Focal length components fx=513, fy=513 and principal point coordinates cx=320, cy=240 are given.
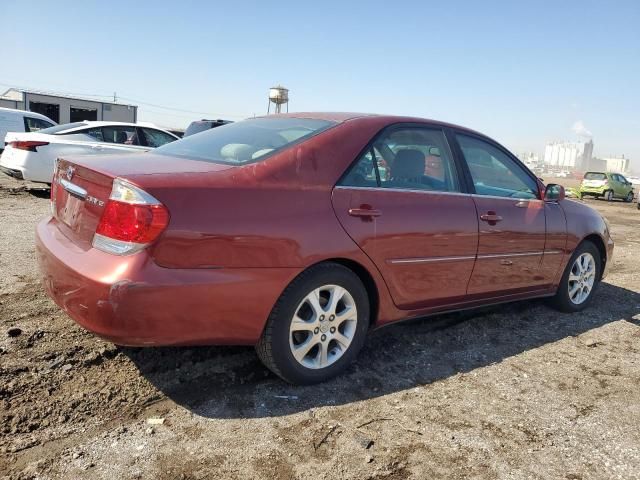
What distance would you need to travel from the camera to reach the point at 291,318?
9.07 ft

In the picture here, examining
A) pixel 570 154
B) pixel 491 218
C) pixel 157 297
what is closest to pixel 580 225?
pixel 491 218

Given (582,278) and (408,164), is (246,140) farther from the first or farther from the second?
(582,278)

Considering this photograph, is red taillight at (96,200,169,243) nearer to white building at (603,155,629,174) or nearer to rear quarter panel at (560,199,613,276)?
rear quarter panel at (560,199,613,276)

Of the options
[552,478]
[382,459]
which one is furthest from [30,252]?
[552,478]

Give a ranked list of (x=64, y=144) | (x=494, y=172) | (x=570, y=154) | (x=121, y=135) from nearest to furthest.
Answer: (x=494, y=172) < (x=64, y=144) < (x=121, y=135) < (x=570, y=154)

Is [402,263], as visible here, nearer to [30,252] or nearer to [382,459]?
[382,459]

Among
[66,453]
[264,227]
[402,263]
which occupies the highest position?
[264,227]

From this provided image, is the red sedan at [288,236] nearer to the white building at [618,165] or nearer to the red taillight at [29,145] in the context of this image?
the red taillight at [29,145]

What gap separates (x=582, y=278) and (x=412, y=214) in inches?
100

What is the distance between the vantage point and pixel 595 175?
1047 inches

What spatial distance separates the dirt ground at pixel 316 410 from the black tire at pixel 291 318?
0.34 feet

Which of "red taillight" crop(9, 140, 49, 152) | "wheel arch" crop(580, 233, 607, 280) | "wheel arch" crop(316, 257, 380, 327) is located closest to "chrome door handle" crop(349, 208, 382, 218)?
"wheel arch" crop(316, 257, 380, 327)

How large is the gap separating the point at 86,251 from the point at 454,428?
2.06 metres

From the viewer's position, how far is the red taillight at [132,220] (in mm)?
2318
